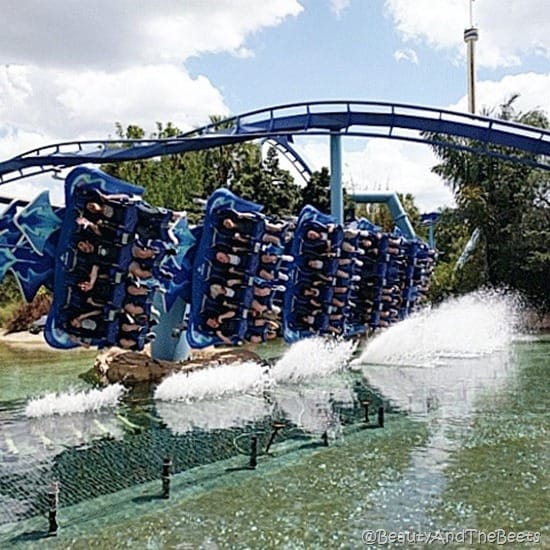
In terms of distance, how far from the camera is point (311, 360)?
15.6 m

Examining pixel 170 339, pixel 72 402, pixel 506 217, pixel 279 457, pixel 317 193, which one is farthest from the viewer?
pixel 506 217

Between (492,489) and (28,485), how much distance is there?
4.58 meters

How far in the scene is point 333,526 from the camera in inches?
236

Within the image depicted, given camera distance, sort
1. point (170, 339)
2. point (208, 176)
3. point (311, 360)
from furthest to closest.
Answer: point (208, 176) < point (311, 360) < point (170, 339)

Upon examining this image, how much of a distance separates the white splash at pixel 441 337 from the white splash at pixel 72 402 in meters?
7.19

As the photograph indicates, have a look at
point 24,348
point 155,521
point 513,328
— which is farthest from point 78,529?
point 513,328

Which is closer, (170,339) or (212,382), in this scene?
(212,382)

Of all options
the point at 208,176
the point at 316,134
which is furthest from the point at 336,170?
the point at 208,176

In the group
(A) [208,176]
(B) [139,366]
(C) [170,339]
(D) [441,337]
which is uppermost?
(A) [208,176]

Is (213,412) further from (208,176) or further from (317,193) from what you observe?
(208,176)

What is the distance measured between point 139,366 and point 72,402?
2436 millimetres

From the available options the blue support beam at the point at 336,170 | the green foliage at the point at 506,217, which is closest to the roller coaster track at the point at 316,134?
the blue support beam at the point at 336,170

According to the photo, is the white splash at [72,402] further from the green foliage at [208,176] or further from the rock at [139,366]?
the green foliage at [208,176]

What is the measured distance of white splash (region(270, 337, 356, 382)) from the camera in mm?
14680
